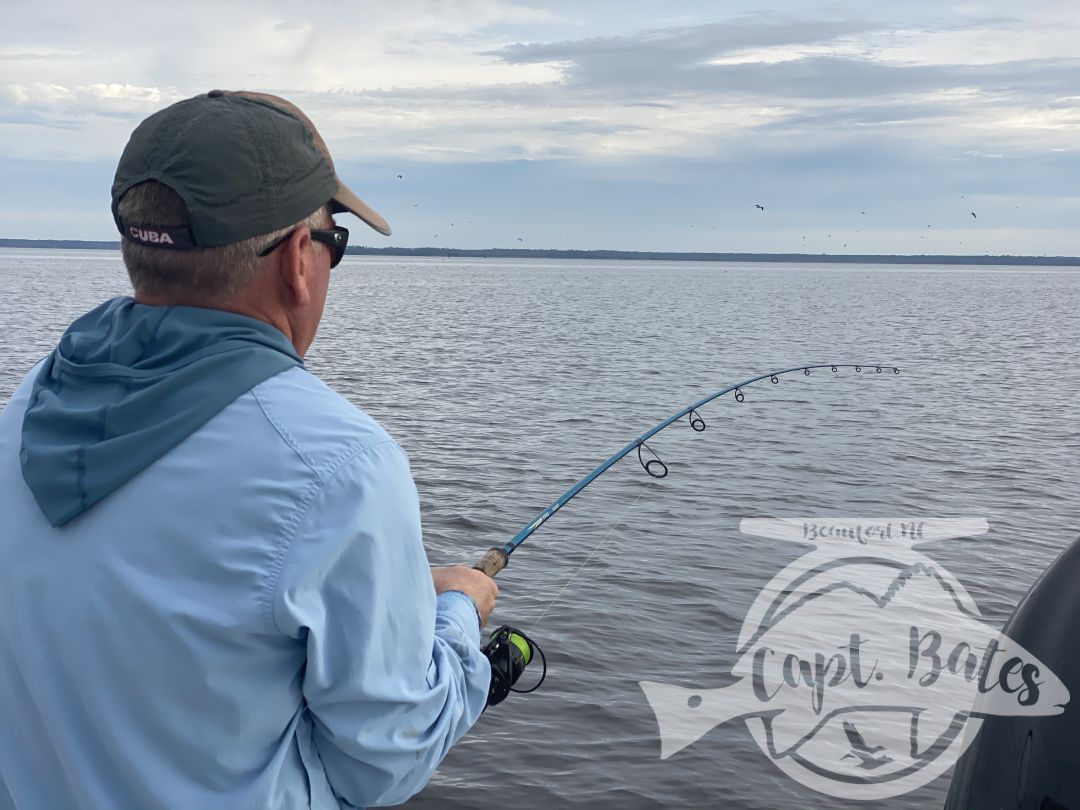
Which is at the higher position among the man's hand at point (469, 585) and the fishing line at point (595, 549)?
the man's hand at point (469, 585)

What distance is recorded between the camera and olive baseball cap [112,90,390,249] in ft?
5.11

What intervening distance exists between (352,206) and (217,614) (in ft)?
2.37

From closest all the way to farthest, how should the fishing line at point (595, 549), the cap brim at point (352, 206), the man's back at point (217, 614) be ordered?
the man's back at point (217, 614)
the cap brim at point (352, 206)
the fishing line at point (595, 549)

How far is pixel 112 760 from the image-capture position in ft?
4.82

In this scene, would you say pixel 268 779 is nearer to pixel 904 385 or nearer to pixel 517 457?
pixel 517 457

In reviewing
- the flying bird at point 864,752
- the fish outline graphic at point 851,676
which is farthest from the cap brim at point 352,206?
the flying bird at point 864,752

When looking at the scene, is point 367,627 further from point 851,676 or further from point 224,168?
point 851,676

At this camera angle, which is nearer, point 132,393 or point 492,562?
point 132,393

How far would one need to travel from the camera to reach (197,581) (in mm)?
1430

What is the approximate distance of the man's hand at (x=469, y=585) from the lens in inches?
78.4

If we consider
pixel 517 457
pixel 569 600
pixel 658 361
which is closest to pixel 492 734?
pixel 569 600

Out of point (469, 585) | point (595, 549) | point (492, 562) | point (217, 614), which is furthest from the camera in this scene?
point (595, 549)

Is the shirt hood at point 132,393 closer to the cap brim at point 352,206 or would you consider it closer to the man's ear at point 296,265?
the man's ear at point 296,265

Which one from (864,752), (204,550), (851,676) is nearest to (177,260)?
(204,550)
